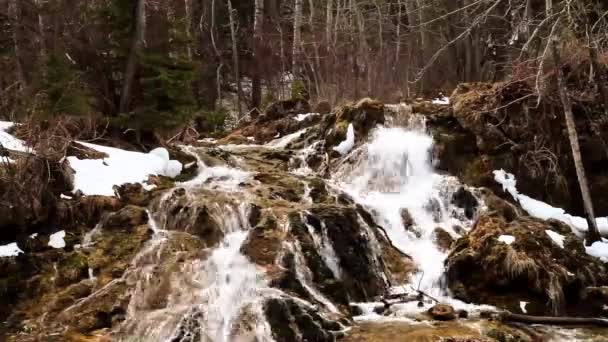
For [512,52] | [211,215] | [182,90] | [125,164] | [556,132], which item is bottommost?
[211,215]

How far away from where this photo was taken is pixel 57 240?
25.3 ft

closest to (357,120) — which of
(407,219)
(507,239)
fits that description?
(407,219)

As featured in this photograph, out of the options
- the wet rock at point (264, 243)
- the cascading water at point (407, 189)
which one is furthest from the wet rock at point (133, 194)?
the cascading water at point (407, 189)

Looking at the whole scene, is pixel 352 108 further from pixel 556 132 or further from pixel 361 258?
pixel 361 258

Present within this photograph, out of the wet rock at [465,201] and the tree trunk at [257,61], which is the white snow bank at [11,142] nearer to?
the wet rock at [465,201]

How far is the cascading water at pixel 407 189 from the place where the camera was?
9.57 meters

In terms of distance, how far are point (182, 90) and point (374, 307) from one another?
210 inches

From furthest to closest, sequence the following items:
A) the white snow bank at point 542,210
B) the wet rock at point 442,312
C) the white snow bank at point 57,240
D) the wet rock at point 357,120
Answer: the wet rock at point 357,120
the white snow bank at point 542,210
the white snow bank at point 57,240
the wet rock at point 442,312

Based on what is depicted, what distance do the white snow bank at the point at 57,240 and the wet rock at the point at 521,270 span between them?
5.45 metres

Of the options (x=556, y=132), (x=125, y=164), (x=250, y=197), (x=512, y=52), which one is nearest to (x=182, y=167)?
(x=125, y=164)

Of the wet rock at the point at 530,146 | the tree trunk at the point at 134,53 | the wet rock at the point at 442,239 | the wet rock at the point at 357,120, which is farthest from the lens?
the wet rock at the point at 357,120

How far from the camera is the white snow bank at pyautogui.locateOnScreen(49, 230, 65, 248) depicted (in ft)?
25.1

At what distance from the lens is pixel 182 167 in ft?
35.0

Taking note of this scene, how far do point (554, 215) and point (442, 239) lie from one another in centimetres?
222
